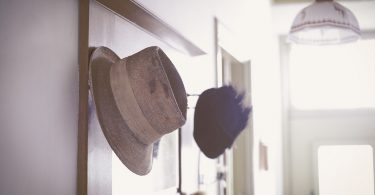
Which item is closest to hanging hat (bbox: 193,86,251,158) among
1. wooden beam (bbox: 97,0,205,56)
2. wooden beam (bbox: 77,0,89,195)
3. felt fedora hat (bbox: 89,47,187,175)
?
wooden beam (bbox: 97,0,205,56)

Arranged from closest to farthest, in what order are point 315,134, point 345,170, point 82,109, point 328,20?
point 82,109
point 328,20
point 345,170
point 315,134

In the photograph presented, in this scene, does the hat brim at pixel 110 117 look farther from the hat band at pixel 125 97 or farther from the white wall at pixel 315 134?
the white wall at pixel 315 134

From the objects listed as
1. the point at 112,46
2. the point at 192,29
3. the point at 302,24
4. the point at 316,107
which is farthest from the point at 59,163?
the point at 316,107

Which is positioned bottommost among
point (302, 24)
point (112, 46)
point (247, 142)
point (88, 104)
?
point (247, 142)

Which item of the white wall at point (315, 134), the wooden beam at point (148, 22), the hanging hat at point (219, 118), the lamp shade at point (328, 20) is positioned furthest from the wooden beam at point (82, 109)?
the white wall at point (315, 134)

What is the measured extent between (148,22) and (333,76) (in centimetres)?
444

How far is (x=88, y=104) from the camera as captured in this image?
1056 mm

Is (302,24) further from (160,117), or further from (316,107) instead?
(316,107)

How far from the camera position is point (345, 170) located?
5.22 m

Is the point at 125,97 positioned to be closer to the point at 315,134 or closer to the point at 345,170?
the point at 315,134

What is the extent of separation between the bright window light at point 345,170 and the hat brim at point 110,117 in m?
4.56

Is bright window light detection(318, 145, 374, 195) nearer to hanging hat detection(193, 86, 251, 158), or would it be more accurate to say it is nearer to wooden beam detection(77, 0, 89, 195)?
hanging hat detection(193, 86, 251, 158)

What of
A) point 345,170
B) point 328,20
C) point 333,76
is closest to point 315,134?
point 345,170

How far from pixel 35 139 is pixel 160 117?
1.14ft
